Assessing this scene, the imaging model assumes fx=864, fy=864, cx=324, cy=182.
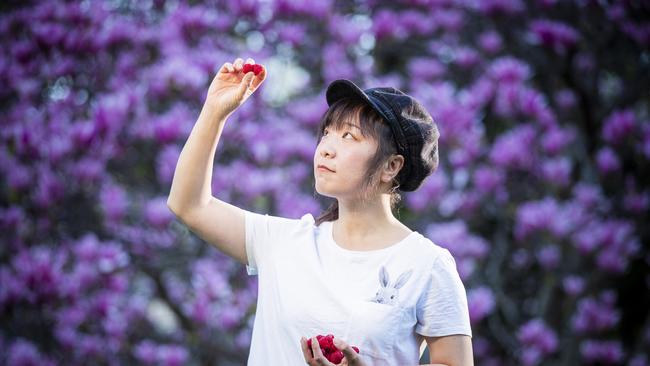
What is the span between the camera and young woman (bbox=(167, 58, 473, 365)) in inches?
52.9

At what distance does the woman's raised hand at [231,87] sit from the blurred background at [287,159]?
1.63 meters

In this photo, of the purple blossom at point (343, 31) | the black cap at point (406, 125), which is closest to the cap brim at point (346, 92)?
the black cap at point (406, 125)

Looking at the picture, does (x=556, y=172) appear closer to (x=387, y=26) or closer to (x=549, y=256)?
(x=549, y=256)

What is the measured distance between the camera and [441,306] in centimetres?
135

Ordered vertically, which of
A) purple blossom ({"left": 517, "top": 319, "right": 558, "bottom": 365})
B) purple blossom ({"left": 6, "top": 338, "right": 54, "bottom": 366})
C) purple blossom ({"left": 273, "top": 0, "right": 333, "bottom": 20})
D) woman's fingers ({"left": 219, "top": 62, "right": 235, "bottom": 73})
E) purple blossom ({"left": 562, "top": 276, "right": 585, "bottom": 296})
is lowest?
purple blossom ({"left": 6, "top": 338, "right": 54, "bottom": 366})

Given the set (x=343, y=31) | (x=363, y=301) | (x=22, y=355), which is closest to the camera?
(x=363, y=301)

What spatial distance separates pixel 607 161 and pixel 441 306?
2.38 m

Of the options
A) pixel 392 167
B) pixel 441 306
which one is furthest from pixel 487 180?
pixel 441 306

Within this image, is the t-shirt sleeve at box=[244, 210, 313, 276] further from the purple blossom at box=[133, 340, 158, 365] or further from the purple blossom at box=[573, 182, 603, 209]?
the purple blossom at box=[573, 182, 603, 209]

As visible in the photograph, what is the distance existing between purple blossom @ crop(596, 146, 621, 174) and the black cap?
7.30 feet

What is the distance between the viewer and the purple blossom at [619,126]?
3.48 metres

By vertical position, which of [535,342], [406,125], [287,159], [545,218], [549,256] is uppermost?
[406,125]

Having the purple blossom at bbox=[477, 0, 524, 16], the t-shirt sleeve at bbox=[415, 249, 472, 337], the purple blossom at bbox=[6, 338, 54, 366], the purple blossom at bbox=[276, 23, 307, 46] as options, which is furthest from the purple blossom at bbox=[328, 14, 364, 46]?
the t-shirt sleeve at bbox=[415, 249, 472, 337]

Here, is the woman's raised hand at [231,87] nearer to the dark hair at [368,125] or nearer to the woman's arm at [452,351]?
the dark hair at [368,125]
